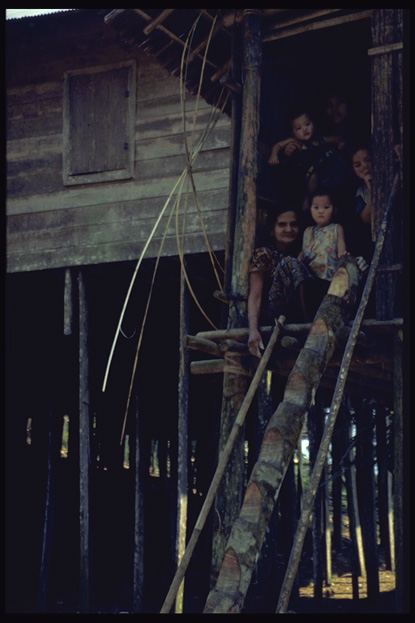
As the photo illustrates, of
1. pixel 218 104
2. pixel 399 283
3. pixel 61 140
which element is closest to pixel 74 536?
pixel 61 140

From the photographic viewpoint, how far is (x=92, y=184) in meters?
13.2

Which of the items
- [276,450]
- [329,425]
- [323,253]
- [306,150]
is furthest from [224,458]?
[306,150]

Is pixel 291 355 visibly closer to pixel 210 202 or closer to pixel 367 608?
pixel 210 202

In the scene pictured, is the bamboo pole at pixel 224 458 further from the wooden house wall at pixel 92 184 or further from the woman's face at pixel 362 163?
the wooden house wall at pixel 92 184

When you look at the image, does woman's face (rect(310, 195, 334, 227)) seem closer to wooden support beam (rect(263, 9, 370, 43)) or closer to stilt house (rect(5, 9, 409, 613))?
stilt house (rect(5, 9, 409, 613))

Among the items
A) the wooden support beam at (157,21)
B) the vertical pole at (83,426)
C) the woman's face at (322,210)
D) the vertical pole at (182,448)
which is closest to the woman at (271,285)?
the woman's face at (322,210)

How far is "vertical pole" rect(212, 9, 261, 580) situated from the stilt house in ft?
0.05

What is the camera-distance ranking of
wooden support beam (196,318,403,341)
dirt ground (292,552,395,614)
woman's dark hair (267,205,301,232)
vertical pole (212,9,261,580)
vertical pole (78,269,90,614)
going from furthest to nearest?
dirt ground (292,552,395,614)
vertical pole (78,269,90,614)
woman's dark hair (267,205,301,232)
vertical pole (212,9,261,580)
wooden support beam (196,318,403,341)

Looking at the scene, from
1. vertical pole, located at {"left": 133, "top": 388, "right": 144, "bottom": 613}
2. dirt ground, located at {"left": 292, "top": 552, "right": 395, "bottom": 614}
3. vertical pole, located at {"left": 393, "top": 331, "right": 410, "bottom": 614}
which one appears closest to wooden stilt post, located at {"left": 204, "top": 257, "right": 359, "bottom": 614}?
vertical pole, located at {"left": 393, "top": 331, "right": 410, "bottom": 614}

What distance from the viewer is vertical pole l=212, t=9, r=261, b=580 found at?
7891 millimetres

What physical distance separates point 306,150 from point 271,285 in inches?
61.1

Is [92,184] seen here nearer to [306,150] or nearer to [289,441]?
[306,150]

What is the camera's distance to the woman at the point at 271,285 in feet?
26.0

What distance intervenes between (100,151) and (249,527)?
289 inches
